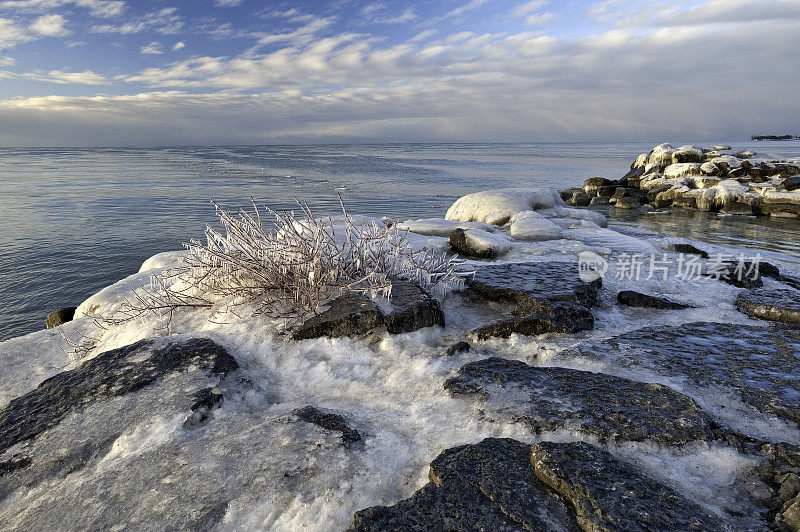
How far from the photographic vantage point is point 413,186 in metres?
25.1

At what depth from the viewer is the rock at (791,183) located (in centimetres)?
1580

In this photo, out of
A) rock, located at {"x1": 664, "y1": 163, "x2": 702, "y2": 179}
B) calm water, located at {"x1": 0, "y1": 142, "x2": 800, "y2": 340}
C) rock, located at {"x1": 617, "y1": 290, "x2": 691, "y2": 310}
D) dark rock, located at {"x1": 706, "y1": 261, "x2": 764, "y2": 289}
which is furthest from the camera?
rock, located at {"x1": 664, "y1": 163, "x2": 702, "y2": 179}

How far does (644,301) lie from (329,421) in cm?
296

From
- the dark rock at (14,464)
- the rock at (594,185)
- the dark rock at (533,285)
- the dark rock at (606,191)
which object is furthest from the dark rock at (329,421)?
the rock at (594,185)

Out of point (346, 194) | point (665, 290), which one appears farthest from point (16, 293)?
point (346, 194)

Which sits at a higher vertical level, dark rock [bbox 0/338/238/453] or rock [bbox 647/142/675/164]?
rock [bbox 647/142/675/164]

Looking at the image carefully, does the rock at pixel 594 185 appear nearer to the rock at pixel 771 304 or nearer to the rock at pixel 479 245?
the rock at pixel 479 245

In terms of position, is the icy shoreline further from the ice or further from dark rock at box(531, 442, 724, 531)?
the ice

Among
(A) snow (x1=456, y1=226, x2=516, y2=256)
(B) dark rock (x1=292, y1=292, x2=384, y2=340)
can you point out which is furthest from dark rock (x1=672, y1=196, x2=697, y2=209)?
(B) dark rock (x1=292, y1=292, x2=384, y2=340)

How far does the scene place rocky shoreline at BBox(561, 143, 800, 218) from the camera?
15.6m

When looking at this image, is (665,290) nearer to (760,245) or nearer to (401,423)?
(401,423)

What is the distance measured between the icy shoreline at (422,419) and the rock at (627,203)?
16.1 meters

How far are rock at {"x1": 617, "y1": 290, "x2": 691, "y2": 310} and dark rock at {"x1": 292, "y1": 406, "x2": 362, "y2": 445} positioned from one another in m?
2.82

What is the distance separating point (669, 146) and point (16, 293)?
26283 mm
